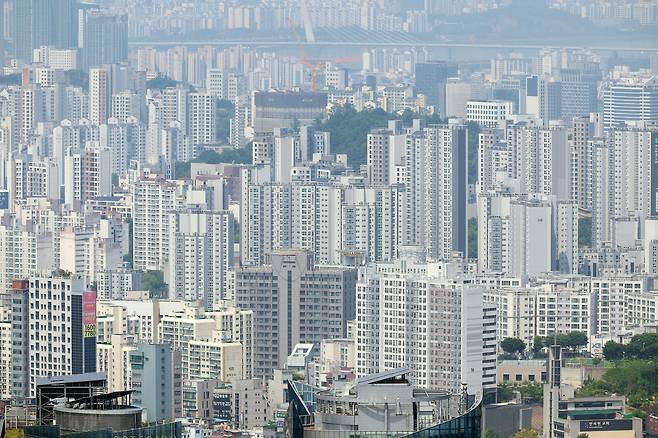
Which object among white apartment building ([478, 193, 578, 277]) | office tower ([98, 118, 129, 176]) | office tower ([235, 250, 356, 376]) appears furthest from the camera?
office tower ([98, 118, 129, 176])

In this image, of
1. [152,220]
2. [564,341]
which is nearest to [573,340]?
[564,341]

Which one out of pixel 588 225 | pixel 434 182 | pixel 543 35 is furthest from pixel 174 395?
pixel 543 35

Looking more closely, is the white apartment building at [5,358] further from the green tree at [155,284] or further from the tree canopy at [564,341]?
the green tree at [155,284]

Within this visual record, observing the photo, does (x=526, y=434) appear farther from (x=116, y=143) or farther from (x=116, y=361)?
(x=116, y=143)

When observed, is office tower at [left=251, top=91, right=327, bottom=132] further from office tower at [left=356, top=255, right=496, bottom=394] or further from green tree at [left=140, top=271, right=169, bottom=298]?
office tower at [left=356, top=255, right=496, bottom=394]

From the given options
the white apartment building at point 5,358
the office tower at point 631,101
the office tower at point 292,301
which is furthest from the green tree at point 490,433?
the office tower at point 631,101

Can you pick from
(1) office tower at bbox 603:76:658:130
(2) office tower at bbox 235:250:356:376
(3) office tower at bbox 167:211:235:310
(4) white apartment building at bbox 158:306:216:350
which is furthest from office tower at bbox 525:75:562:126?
(4) white apartment building at bbox 158:306:216:350
